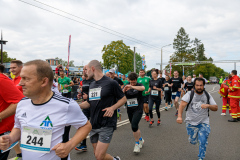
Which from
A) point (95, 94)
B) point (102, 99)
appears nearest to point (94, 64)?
point (95, 94)

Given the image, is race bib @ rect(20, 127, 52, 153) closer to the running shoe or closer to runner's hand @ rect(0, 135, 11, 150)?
runner's hand @ rect(0, 135, 11, 150)

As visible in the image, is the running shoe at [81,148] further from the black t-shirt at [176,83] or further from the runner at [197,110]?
the black t-shirt at [176,83]

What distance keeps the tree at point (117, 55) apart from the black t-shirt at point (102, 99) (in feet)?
131

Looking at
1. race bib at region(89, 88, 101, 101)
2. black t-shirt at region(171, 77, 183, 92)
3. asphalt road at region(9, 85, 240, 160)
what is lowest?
asphalt road at region(9, 85, 240, 160)

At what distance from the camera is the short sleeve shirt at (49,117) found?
1744mm

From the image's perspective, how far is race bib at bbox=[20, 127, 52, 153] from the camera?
1.74 meters

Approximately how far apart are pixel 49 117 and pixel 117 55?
41.8 m

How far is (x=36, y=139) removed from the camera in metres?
1.78

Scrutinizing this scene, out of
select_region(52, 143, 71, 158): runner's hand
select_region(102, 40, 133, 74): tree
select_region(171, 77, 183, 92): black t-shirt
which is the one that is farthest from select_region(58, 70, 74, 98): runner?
select_region(102, 40, 133, 74): tree

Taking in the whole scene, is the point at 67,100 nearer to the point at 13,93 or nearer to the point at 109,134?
the point at 13,93

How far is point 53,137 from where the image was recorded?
5.79 feet

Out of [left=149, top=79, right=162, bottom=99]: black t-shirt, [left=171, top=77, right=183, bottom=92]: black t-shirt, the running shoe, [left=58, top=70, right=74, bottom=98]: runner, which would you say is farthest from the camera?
A: [left=171, top=77, right=183, bottom=92]: black t-shirt

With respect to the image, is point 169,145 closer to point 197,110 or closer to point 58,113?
point 197,110

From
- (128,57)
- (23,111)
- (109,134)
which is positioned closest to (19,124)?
(23,111)
